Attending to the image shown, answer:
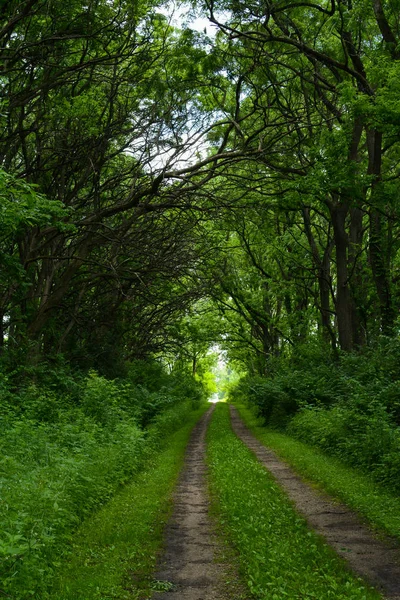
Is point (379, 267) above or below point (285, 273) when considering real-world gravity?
below

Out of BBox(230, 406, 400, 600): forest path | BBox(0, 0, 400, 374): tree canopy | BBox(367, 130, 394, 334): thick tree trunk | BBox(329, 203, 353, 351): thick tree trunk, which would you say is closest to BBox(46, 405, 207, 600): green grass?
BBox(230, 406, 400, 600): forest path

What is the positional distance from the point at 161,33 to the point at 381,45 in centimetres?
609

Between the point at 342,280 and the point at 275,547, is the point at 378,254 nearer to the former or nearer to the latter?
the point at 342,280

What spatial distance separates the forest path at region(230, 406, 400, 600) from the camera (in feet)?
20.7

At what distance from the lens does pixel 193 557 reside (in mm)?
7145

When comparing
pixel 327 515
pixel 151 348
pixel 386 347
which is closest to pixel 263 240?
pixel 151 348

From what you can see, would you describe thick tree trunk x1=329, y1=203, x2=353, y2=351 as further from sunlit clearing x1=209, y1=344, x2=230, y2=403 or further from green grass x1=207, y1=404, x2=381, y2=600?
sunlit clearing x1=209, y1=344, x2=230, y2=403

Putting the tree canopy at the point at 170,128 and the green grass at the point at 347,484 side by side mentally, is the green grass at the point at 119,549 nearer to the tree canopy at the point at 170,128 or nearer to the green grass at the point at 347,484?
the green grass at the point at 347,484

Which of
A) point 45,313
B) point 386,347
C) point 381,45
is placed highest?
point 381,45

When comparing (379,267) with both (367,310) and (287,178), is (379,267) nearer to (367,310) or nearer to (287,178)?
(287,178)

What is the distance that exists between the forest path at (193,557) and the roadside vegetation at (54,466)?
132 centimetres

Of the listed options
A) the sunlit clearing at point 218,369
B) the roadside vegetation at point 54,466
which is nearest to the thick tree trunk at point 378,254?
the roadside vegetation at point 54,466

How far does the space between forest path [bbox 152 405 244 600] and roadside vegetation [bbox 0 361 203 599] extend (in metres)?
1.32

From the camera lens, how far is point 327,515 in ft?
29.4
